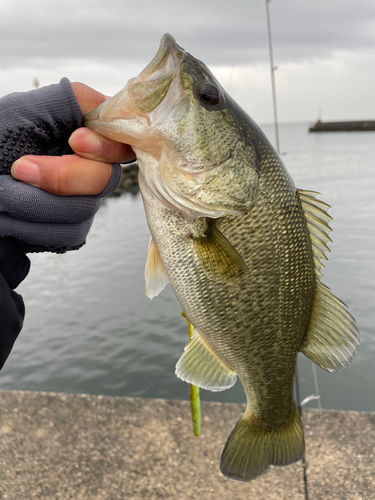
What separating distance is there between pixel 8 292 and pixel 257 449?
1.33 metres

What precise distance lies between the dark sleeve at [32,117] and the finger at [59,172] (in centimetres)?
6

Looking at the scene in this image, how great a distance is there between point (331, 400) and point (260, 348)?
4.85m

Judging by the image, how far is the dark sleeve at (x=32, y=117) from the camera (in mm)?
1386

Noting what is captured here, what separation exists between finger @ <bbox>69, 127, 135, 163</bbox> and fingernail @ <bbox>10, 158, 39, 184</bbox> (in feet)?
0.50

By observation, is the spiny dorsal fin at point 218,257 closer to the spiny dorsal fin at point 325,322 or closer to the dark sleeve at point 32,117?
the spiny dorsal fin at point 325,322

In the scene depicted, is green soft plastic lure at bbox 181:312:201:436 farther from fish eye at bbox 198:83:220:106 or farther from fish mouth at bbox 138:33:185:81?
fish mouth at bbox 138:33:185:81

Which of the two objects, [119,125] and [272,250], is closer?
[119,125]

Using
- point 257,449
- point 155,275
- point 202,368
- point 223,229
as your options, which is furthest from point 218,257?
point 257,449

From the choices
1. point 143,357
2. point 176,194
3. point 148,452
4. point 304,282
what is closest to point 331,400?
point 143,357

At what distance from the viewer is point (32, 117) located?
139 centimetres

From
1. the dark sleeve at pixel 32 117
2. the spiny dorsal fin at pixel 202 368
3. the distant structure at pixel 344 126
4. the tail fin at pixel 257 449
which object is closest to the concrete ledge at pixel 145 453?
the tail fin at pixel 257 449

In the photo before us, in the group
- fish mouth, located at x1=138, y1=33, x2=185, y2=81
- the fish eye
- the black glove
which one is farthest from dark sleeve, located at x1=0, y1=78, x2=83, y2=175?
the fish eye

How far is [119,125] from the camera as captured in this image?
1311 mm

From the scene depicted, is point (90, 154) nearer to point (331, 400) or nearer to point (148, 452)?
point (148, 452)
